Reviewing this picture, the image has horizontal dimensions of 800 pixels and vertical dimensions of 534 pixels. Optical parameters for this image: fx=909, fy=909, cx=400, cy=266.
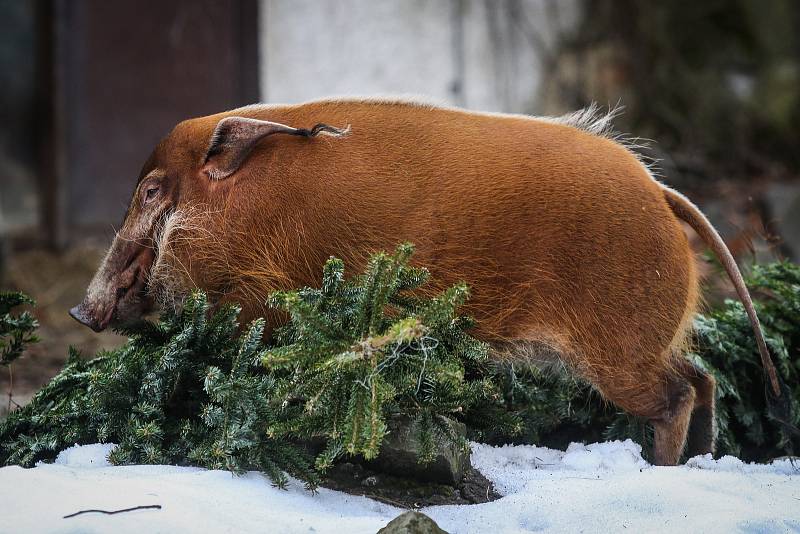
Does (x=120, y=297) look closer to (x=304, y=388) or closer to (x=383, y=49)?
(x=304, y=388)

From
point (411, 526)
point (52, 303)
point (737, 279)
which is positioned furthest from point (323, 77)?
point (411, 526)

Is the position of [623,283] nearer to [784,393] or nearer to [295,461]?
[784,393]

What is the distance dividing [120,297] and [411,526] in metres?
1.38

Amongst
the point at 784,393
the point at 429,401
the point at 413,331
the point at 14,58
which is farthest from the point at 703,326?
the point at 14,58

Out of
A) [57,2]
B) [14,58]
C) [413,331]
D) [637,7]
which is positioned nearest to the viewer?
[413,331]

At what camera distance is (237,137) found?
8.86ft

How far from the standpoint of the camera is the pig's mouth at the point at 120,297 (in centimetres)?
281

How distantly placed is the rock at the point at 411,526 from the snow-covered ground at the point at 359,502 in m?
0.12

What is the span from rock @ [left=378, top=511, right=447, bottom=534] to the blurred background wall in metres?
4.54

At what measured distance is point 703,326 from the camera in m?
3.21

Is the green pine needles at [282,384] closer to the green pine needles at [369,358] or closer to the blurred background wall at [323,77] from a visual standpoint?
the green pine needles at [369,358]

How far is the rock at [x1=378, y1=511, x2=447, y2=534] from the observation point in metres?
1.87

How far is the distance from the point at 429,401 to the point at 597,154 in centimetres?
92

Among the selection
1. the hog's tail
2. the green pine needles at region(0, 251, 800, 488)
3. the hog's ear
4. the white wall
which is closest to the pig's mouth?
the green pine needles at region(0, 251, 800, 488)
